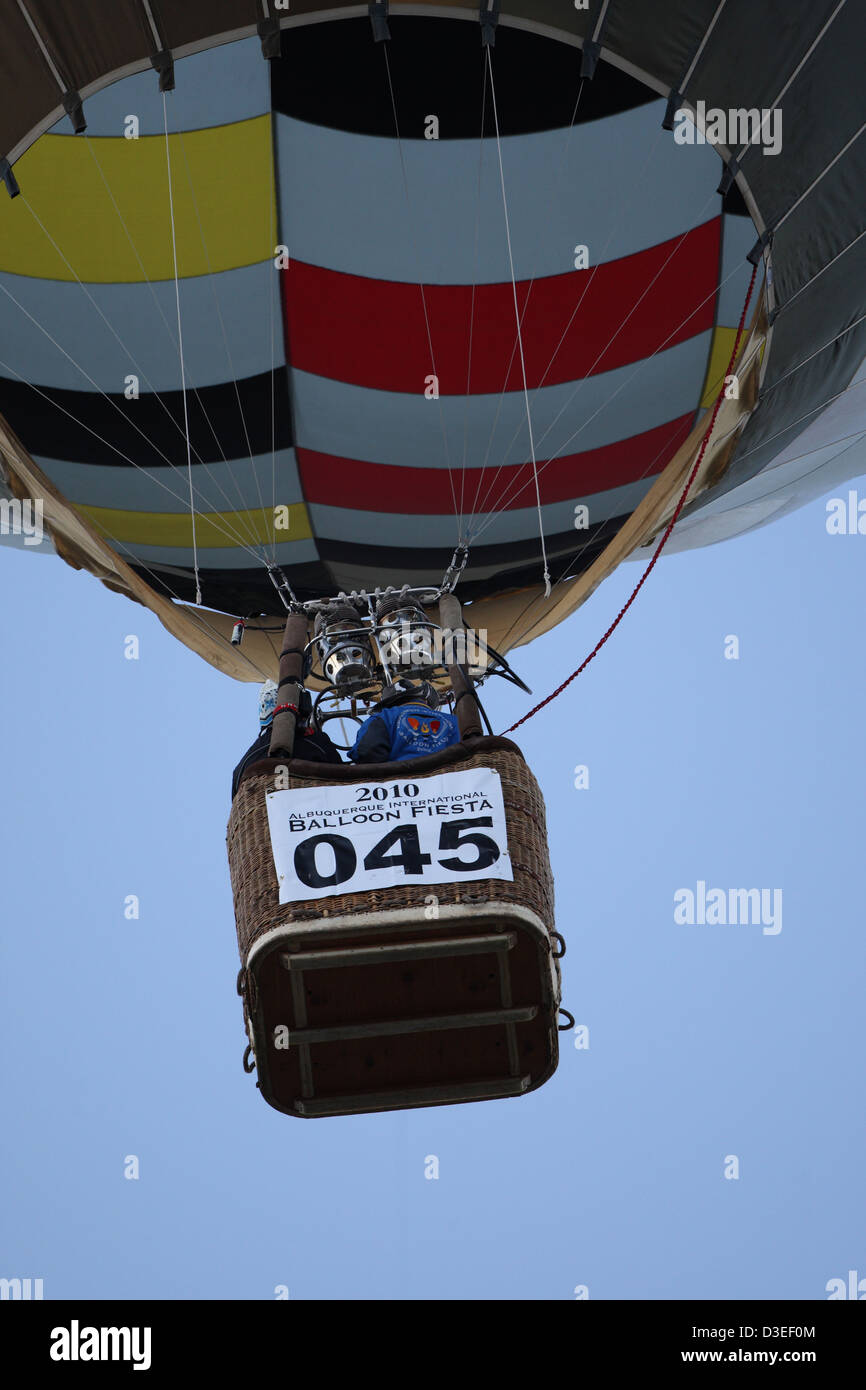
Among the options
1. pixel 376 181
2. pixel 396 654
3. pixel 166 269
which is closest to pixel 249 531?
pixel 166 269

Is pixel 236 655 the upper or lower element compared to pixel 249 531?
lower

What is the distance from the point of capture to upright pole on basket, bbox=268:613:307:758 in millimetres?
3514

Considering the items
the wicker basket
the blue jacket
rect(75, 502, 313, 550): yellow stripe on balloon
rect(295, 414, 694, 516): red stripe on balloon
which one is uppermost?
rect(295, 414, 694, 516): red stripe on balloon

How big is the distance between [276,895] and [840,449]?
3946 mm

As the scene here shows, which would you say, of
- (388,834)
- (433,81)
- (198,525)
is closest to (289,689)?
(388,834)

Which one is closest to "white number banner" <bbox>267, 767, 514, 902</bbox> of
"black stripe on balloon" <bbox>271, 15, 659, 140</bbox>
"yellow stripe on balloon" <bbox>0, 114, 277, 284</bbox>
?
"black stripe on balloon" <bbox>271, 15, 659, 140</bbox>

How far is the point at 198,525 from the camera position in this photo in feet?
20.8

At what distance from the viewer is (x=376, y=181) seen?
544 cm

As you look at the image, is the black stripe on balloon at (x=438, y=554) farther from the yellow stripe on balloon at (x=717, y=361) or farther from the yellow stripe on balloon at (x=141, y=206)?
the yellow stripe on balloon at (x=141, y=206)

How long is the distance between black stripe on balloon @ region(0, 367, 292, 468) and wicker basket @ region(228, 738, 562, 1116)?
290 centimetres

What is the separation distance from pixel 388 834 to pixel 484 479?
3.23 meters

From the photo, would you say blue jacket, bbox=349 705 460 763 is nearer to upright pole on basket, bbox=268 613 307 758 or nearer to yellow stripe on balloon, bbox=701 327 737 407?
upright pole on basket, bbox=268 613 307 758

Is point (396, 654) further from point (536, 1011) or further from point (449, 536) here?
point (449, 536)

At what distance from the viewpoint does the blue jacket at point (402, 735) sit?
3.67m
